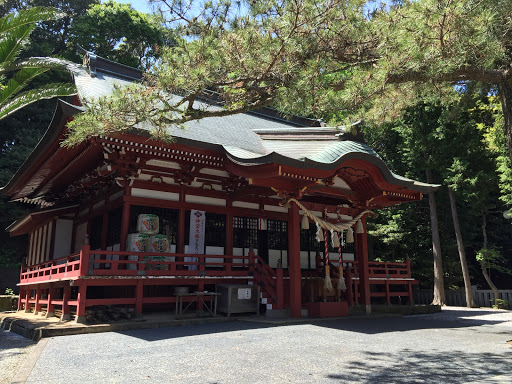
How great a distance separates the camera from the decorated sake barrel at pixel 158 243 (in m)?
10.5

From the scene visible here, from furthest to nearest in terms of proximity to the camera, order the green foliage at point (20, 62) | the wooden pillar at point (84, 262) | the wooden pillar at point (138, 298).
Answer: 1. the wooden pillar at point (138, 298)
2. the wooden pillar at point (84, 262)
3. the green foliage at point (20, 62)

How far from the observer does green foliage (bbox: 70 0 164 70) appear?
3164cm

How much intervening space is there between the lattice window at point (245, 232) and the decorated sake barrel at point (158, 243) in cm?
250

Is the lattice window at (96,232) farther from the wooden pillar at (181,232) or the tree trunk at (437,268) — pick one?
the tree trunk at (437,268)

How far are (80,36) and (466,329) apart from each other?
33532 mm

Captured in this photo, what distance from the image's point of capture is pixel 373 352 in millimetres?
5809

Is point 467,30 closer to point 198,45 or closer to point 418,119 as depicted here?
point 198,45

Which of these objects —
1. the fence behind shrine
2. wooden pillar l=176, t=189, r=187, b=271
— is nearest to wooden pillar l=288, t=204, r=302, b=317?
→ wooden pillar l=176, t=189, r=187, b=271

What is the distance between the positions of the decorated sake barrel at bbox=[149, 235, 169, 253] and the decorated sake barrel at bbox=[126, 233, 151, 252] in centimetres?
12

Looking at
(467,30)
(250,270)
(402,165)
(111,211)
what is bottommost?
(250,270)

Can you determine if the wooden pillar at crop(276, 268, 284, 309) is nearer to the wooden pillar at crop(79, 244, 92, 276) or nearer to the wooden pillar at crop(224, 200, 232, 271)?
the wooden pillar at crop(224, 200, 232, 271)

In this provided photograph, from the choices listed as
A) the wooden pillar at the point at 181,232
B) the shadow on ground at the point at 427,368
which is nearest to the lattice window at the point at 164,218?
the wooden pillar at the point at 181,232

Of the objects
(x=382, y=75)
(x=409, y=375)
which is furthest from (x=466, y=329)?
(x=382, y=75)

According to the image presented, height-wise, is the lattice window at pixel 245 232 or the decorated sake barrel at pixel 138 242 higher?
the lattice window at pixel 245 232
